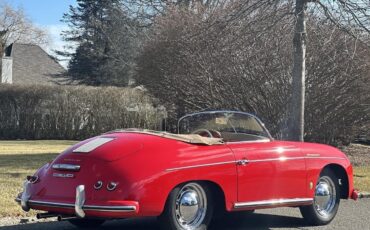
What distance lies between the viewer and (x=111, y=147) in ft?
22.3

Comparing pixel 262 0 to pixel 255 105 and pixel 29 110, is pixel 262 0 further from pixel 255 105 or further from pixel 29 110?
pixel 29 110

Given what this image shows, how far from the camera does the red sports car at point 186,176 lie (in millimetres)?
6398

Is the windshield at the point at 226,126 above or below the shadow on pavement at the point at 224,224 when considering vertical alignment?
above

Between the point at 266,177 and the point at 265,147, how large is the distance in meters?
0.43

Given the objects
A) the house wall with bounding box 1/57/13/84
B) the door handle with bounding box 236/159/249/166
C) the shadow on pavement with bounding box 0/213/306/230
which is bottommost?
the shadow on pavement with bounding box 0/213/306/230

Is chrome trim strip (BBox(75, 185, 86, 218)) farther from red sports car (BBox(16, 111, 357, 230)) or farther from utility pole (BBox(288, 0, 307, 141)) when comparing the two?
utility pole (BBox(288, 0, 307, 141))

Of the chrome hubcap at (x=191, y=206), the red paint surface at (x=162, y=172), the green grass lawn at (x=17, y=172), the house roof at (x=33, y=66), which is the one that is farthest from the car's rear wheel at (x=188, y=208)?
the house roof at (x=33, y=66)

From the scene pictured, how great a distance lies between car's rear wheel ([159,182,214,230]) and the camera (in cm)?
665

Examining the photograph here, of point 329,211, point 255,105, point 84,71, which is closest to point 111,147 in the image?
point 329,211

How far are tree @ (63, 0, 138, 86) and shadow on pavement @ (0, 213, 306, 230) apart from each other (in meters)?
29.4

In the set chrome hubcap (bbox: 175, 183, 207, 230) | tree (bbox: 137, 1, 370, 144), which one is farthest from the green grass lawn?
tree (bbox: 137, 1, 370, 144)

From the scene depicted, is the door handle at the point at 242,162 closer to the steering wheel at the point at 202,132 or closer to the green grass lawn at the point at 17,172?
the steering wheel at the point at 202,132

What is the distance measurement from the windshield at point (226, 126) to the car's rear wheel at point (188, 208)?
114 cm

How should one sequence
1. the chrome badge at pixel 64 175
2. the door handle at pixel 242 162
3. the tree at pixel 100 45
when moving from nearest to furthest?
the chrome badge at pixel 64 175, the door handle at pixel 242 162, the tree at pixel 100 45
